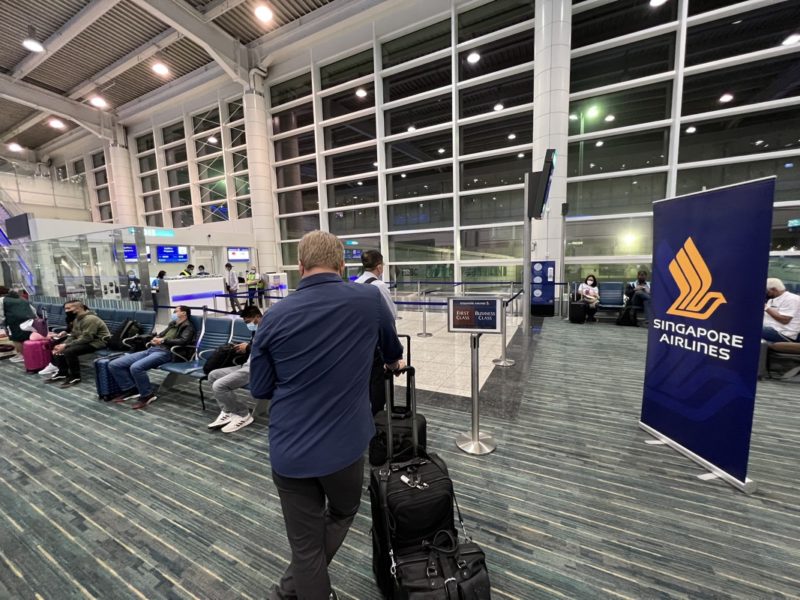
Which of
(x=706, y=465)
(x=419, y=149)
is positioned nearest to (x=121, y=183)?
(x=419, y=149)

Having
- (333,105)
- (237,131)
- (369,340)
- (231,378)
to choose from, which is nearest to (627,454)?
(369,340)

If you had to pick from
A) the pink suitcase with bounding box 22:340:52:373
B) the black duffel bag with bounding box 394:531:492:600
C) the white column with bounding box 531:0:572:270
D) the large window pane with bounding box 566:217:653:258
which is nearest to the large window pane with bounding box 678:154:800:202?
the large window pane with bounding box 566:217:653:258

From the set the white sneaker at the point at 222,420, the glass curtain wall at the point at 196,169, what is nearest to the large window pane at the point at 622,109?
the white sneaker at the point at 222,420

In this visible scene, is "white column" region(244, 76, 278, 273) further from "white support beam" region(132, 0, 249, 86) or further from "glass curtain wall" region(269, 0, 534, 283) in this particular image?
"white support beam" region(132, 0, 249, 86)

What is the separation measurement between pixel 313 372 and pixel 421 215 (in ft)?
35.5

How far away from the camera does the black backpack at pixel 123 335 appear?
4552mm

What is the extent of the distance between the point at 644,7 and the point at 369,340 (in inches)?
471

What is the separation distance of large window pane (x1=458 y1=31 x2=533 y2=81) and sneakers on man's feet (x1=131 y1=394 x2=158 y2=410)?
36.9 ft

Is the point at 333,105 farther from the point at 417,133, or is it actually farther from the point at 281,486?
the point at 281,486

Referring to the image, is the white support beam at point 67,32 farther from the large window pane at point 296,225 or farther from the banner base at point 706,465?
the banner base at point 706,465

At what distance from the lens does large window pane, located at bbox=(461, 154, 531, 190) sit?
32.7ft

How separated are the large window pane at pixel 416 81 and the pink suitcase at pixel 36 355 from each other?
1113 centimetres

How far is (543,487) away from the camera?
87.6 inches

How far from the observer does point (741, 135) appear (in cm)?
774
